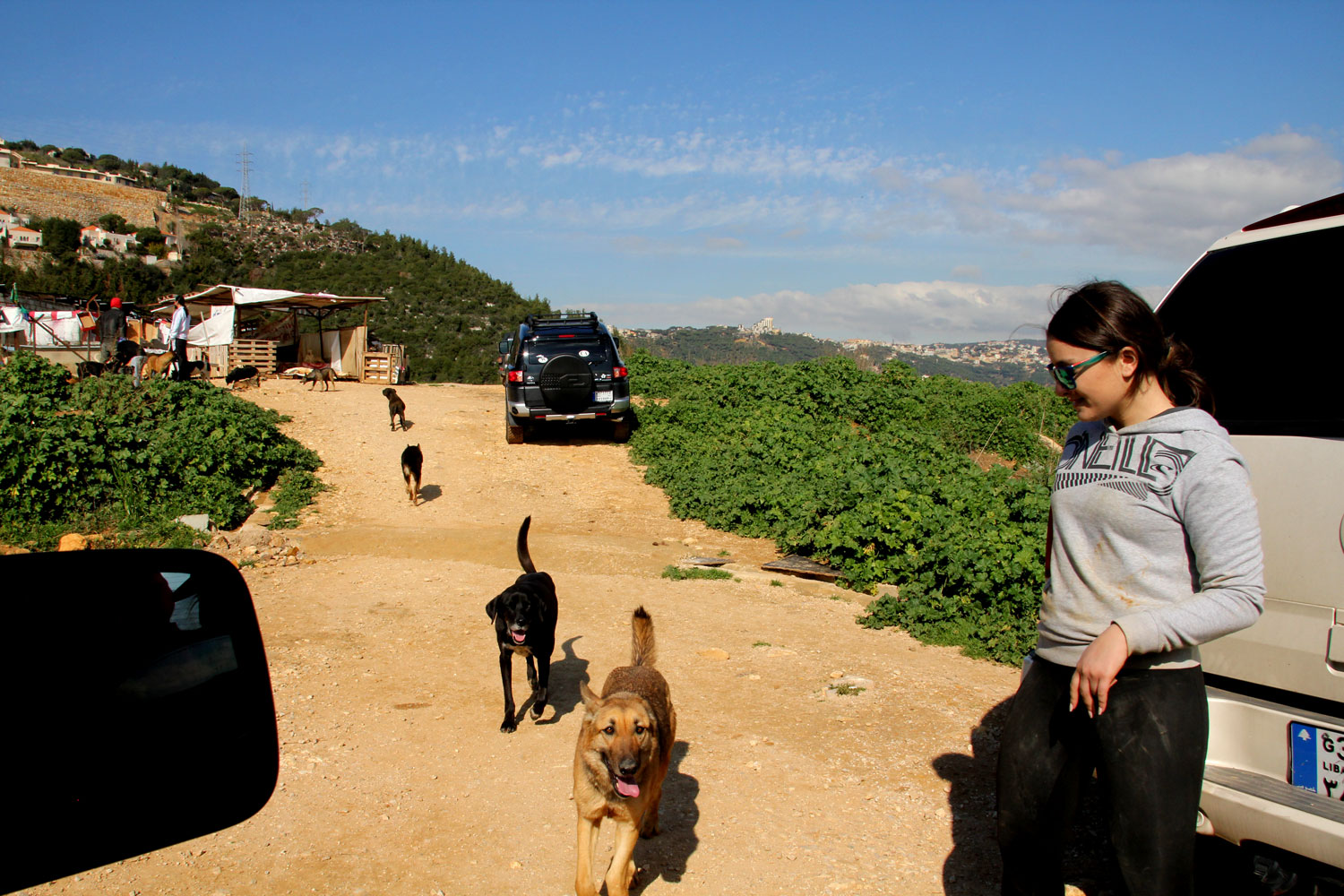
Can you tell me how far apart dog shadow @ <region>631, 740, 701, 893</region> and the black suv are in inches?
446

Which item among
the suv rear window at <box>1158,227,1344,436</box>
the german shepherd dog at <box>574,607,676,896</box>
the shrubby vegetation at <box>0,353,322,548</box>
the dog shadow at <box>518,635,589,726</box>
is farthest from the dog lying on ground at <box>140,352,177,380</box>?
the suv rear window at <box>1158,227,1344,436</box>

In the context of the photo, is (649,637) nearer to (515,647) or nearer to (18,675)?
(515,647)

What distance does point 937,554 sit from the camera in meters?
7.72

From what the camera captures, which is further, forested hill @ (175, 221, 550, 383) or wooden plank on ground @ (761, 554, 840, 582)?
forested hill @ (175, 221, 550, 383)

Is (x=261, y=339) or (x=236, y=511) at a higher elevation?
(x=261, y=339)

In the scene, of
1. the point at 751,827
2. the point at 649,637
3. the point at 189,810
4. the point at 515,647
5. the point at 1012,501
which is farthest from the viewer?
the point at 1012,501

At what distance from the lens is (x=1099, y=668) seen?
77.2 inches

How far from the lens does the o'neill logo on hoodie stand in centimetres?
204

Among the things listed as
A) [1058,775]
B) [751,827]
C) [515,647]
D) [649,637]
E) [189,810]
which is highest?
[189,810]

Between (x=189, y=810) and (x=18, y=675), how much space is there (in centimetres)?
44

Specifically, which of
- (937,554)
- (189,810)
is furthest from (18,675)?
(937,554)

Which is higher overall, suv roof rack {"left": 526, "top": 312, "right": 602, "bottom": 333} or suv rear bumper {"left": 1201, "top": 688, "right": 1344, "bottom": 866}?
suv roof rack {"left": 526, "top": 312, "right": 602, "bottom": 333}

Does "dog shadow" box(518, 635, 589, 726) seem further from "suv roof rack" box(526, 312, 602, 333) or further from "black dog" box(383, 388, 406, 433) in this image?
"suv roof rack" box(526, 312, 602, 333)

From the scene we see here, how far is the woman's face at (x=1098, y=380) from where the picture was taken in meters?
2.18
